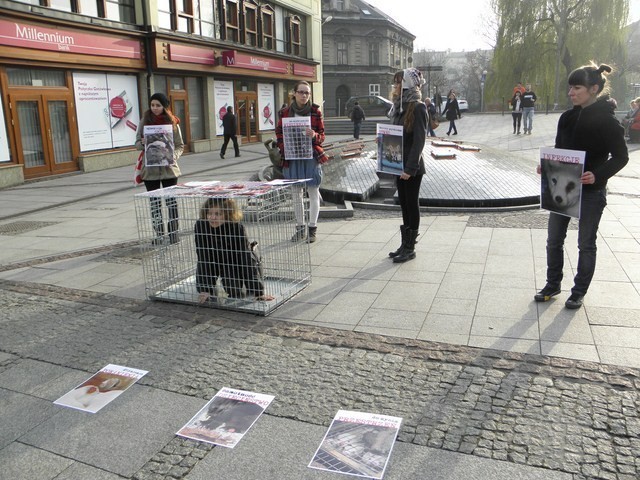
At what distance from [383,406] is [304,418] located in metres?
0.46

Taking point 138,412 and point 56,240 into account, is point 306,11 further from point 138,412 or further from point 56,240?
point 138,412

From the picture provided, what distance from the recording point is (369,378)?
3.62m

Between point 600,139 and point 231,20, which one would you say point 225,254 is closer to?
point 600,139

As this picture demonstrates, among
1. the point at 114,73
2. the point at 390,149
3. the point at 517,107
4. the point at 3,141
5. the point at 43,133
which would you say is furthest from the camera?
the point at 517,107

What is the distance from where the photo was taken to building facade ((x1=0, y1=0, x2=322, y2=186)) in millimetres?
14578

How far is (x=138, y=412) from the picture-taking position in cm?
331

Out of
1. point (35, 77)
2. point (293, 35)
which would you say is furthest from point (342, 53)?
point (35, 77)

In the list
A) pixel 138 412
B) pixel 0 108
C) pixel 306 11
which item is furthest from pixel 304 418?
pixel 306 11

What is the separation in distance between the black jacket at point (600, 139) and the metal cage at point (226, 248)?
7.92 feet

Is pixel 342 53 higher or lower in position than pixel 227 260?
higher

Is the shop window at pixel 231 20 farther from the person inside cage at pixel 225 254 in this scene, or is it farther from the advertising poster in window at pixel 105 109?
the person inside cage at pixel 225 254

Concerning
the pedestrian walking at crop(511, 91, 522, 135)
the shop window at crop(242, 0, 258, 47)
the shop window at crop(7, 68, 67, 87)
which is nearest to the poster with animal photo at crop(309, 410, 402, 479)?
the shop window at crop(7, 68, 67, 87)

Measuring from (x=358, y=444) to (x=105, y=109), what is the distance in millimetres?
17104

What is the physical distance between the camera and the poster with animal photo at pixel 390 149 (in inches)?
236
